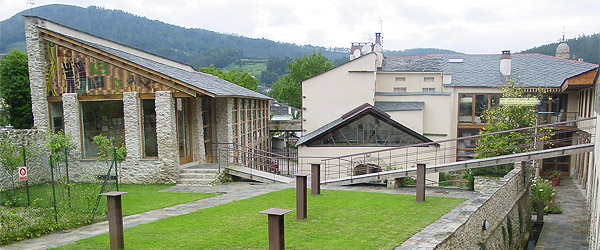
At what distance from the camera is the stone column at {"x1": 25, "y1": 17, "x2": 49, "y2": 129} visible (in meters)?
15.7

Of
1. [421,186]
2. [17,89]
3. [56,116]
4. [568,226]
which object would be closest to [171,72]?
[56,116]

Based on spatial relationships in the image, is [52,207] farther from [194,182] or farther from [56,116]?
[56,116]

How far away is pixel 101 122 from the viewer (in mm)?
16516

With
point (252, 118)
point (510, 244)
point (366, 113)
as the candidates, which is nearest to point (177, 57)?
point (252, 118)

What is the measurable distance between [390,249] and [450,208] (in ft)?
14.7

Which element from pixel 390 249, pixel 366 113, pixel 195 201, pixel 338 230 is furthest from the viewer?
pixel 366 113

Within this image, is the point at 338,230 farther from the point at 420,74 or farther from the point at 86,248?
the point at 420,74

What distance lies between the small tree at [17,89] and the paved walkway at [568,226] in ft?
77.6

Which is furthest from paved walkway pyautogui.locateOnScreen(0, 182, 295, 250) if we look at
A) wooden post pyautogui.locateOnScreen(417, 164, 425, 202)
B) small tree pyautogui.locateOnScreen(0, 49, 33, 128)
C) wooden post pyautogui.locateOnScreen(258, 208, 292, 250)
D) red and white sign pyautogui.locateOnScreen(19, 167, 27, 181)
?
small tree pyautogui.locateOnScreen(0, 49, 33, 128)

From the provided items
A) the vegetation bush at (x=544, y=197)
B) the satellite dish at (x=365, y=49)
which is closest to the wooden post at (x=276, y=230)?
the vegetation bush at (x=544, y=197)

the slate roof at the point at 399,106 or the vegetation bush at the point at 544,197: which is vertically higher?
the slate roof at the point at 399,106

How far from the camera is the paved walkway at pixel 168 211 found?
8148mm

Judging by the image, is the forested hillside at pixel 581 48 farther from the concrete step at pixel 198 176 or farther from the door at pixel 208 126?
the concrete step at pixel 198 176

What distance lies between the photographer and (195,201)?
12445 millimetres
